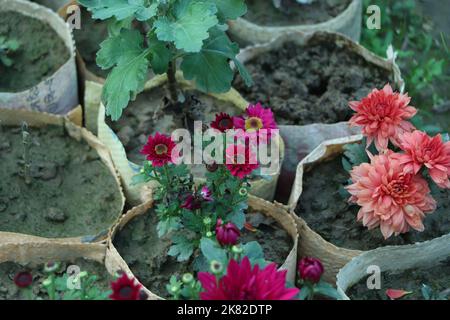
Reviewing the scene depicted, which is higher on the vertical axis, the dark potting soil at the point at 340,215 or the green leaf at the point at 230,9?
the green leaf at the point at 230,9

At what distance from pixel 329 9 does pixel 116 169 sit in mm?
A: 1269

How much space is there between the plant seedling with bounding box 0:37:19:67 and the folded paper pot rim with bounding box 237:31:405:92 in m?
0.87

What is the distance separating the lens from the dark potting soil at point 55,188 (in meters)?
2.64

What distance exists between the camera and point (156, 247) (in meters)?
2.55

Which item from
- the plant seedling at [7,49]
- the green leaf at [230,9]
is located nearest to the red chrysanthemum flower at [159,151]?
the green leaf at [230,9]

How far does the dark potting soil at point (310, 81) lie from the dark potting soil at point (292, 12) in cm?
23

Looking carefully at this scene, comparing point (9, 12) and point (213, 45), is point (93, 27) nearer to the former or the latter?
point (9, 12)

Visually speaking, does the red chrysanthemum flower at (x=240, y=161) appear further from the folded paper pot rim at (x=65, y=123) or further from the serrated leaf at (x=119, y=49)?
the folded paper pot rim at (x=65, y=123)

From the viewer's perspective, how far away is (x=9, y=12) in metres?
3.27

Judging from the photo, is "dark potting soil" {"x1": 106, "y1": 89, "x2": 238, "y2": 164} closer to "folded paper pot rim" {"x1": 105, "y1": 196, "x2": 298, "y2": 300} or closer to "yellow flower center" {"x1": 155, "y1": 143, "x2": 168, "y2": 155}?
"folded paper pot rim" {"x1": 105, "y1": 196, "x2": 298, "y2": 300}

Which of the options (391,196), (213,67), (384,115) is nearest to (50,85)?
(213,67)

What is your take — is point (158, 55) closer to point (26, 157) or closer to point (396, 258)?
point (26, 157)
